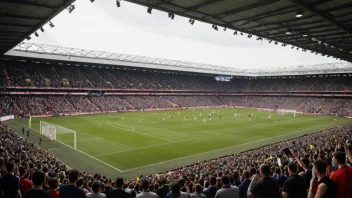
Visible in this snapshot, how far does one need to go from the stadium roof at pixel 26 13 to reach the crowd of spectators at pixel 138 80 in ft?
132

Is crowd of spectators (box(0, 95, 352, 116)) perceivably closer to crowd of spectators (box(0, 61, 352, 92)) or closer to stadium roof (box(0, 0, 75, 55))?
crowd of spectators (box(0, 61, 352, 92))

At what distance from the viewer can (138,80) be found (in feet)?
263

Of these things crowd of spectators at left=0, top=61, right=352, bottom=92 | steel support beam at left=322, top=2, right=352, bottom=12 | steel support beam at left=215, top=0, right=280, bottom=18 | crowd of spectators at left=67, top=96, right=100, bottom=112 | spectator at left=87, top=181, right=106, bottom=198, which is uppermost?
steel support beam at left=215, top=0, right=280, bottom=18

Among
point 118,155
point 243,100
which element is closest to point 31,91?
point 118,155

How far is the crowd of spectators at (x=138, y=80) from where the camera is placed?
192 ft

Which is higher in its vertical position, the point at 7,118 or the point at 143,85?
the point at 143,85

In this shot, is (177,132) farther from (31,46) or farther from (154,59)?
(154,59)

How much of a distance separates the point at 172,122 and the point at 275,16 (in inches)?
1277

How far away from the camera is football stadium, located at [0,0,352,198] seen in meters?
5.79

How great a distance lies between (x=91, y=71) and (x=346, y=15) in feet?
221

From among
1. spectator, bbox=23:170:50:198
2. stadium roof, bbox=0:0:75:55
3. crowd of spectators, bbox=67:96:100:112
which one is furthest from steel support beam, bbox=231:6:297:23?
crowd of spectators, bbox=67:96:100:112

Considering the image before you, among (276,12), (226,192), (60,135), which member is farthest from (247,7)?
(60,135)

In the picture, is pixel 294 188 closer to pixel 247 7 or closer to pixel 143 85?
pixel 247 7

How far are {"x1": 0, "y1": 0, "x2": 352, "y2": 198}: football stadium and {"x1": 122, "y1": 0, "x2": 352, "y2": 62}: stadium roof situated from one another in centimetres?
8
